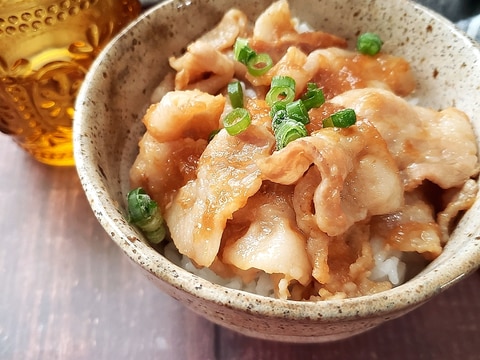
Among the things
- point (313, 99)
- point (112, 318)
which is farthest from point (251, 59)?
point (112, 318)

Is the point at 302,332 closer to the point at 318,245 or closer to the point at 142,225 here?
the point at 318,245

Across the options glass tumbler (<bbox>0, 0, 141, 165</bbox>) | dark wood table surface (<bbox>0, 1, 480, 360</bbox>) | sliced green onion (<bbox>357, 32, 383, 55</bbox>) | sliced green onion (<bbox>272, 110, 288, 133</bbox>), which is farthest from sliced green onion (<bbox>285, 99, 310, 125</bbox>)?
glass tumbler (<bbox>0, 0, 141, 165</bbox>)

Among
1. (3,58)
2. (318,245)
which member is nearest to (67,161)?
(3,58)

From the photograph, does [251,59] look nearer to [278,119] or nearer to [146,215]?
[278,119]

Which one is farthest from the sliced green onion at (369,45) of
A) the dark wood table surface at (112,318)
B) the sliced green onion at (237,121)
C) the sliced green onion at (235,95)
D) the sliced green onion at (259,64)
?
the dark wood table surface at (112,318)

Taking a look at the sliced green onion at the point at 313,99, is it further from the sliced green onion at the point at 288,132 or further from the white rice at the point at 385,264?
the white rice at the point at 385,264

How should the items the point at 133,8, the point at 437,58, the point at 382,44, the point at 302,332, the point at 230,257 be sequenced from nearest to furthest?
1. the point at 302,332
2. the point at 230,257
3. the point at 437,58
4. the point at 382,44
5. the point at 133,8
